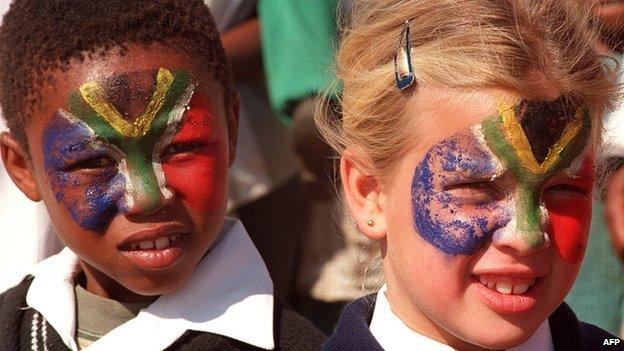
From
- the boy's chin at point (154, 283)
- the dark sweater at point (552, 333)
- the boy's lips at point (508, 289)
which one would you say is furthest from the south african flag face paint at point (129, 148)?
the boy's lips at point (508, 289)

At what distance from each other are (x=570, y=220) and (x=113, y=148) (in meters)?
0.99

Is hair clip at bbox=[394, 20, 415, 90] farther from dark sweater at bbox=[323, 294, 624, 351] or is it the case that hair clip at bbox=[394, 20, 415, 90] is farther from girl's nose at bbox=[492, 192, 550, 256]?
dark sweater at bbox=[323, 294, 624, 351]

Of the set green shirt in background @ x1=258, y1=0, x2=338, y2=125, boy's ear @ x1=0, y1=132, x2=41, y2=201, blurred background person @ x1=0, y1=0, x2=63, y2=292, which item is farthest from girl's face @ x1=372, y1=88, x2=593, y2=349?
blurred background person @ x1=0, y1=0, x2=63, y2=292

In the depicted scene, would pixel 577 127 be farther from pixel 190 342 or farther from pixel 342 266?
pixel 342 266

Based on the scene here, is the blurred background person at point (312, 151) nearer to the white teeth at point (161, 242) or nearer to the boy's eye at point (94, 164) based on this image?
the white teeth at point (161, 242)

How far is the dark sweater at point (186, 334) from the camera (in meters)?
2.88

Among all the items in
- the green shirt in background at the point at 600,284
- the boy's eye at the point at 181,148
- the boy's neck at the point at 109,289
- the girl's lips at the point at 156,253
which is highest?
the boy's eye at the point at 181,148

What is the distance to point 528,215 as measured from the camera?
91.5 inches

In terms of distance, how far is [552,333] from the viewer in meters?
2.57

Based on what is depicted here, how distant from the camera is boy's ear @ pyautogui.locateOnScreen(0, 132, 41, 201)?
2982 millimetres

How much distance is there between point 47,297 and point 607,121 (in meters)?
1.35

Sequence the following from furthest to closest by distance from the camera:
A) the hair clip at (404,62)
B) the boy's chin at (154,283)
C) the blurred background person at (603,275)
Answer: the blurred background person at (603,275) < the boy's chin at (154,283) < the hair clip at (404,62)

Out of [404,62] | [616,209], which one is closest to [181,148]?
[404,62]

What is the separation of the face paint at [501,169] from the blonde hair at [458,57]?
6 cm
